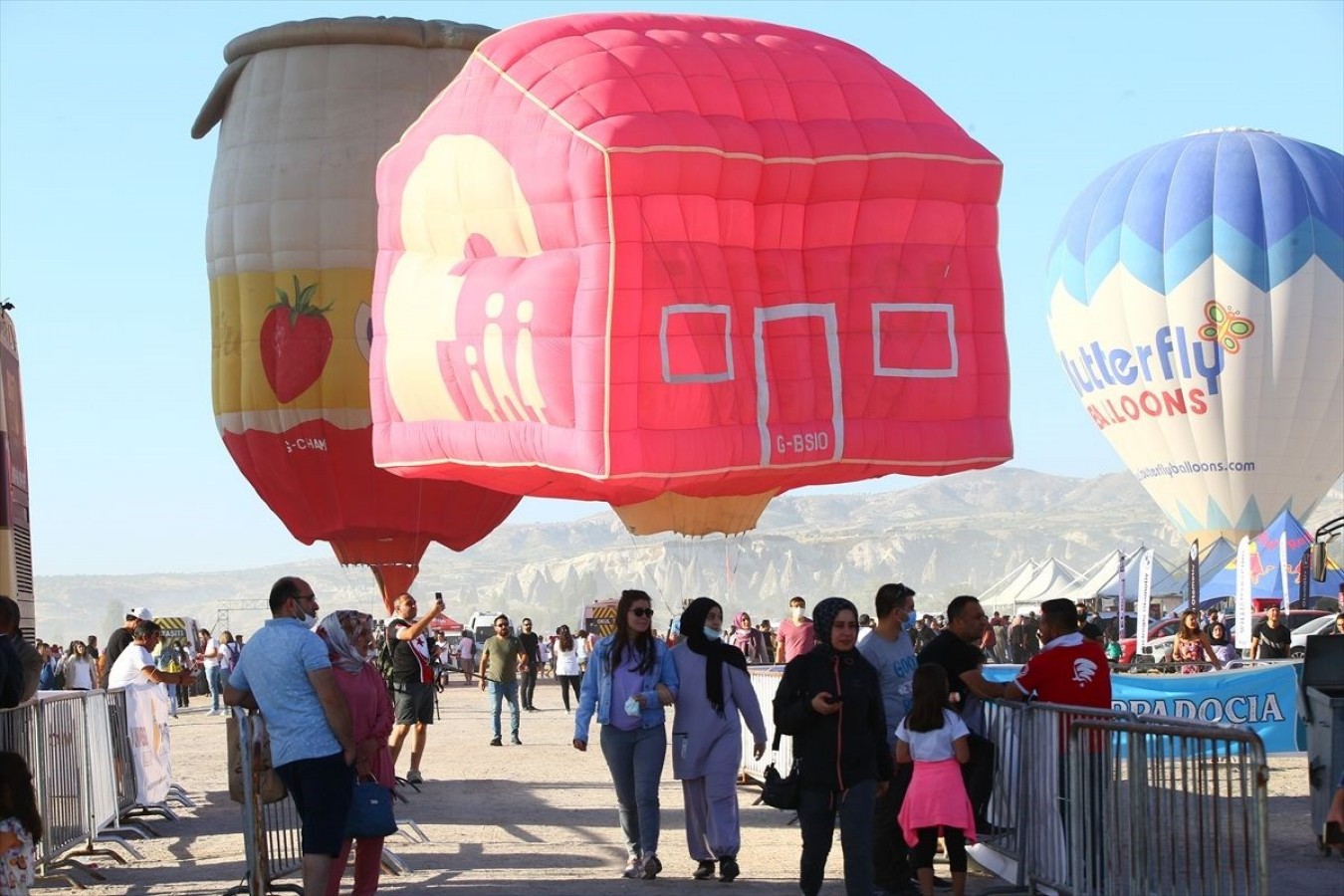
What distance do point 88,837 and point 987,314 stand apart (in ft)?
34.2

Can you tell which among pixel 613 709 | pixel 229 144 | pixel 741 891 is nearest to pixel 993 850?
pixel 741 891

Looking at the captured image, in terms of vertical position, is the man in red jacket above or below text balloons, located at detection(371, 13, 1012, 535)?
below

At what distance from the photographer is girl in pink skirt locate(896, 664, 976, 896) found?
10.4 meters

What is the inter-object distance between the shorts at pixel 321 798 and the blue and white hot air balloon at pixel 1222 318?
4024 centimetres

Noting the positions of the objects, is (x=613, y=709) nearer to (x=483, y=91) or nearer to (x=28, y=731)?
(x=28, y=731)

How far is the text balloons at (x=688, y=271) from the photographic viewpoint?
60.5 ft

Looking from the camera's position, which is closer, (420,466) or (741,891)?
(741,891)

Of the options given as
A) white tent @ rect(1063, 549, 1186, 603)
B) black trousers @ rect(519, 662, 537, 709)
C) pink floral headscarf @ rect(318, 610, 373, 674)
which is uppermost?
pink floral headscarf @ rect(318, 610, 373, 674)

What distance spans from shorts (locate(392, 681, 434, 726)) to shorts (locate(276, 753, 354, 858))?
7.52 m

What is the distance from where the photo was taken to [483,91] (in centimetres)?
2011

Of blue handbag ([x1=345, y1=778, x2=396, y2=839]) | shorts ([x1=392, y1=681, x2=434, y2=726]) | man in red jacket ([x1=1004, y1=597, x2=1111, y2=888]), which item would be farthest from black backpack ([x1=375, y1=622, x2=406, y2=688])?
blue handbag ([x1=345, y1=778, x2=396, y2=839])

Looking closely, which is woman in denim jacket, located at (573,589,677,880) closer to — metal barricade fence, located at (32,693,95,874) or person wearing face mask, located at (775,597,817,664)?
metal barricade fence, located at (32,693,95,874)

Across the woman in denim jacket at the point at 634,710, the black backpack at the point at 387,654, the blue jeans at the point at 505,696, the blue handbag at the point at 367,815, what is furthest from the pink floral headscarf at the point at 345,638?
the blue jeans at the point at 505,696

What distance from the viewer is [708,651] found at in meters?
12.1
